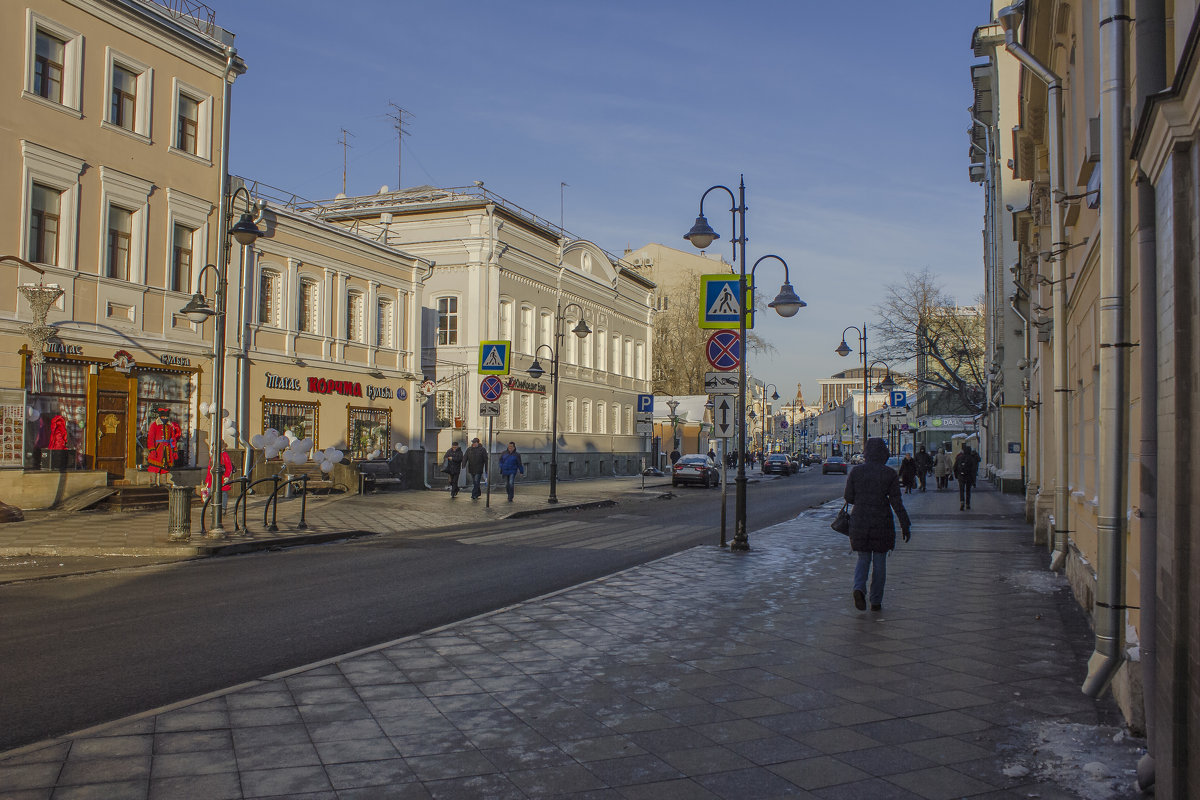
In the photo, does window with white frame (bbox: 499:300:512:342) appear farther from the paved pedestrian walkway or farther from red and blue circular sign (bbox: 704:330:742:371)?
the paved pedestrian walkway

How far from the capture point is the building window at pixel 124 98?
2172 centimetres

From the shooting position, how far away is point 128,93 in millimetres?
22109

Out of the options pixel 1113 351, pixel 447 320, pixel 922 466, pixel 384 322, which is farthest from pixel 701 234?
pixel 922 466

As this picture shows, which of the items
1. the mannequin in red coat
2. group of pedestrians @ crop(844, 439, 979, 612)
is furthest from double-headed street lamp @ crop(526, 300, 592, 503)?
group of pedestrians @ crop(844, 439, 979, 612)

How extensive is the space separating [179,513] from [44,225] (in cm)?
975

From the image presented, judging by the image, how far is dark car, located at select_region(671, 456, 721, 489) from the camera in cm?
3978

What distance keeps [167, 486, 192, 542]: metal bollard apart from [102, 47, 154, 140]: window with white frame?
38.0 feet

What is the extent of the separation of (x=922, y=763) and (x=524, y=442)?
3593 centimetres

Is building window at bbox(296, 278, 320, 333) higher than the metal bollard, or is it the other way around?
building window at bbox(296, 278, 320, 333)

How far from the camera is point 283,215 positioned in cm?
2675

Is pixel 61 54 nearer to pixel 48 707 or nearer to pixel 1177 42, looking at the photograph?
pixel 48 707

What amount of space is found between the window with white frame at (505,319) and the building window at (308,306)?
11.5m

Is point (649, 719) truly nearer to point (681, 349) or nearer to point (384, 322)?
point (384, 322)

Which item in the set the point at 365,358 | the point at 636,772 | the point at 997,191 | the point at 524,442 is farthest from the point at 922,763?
the point at 997,191
